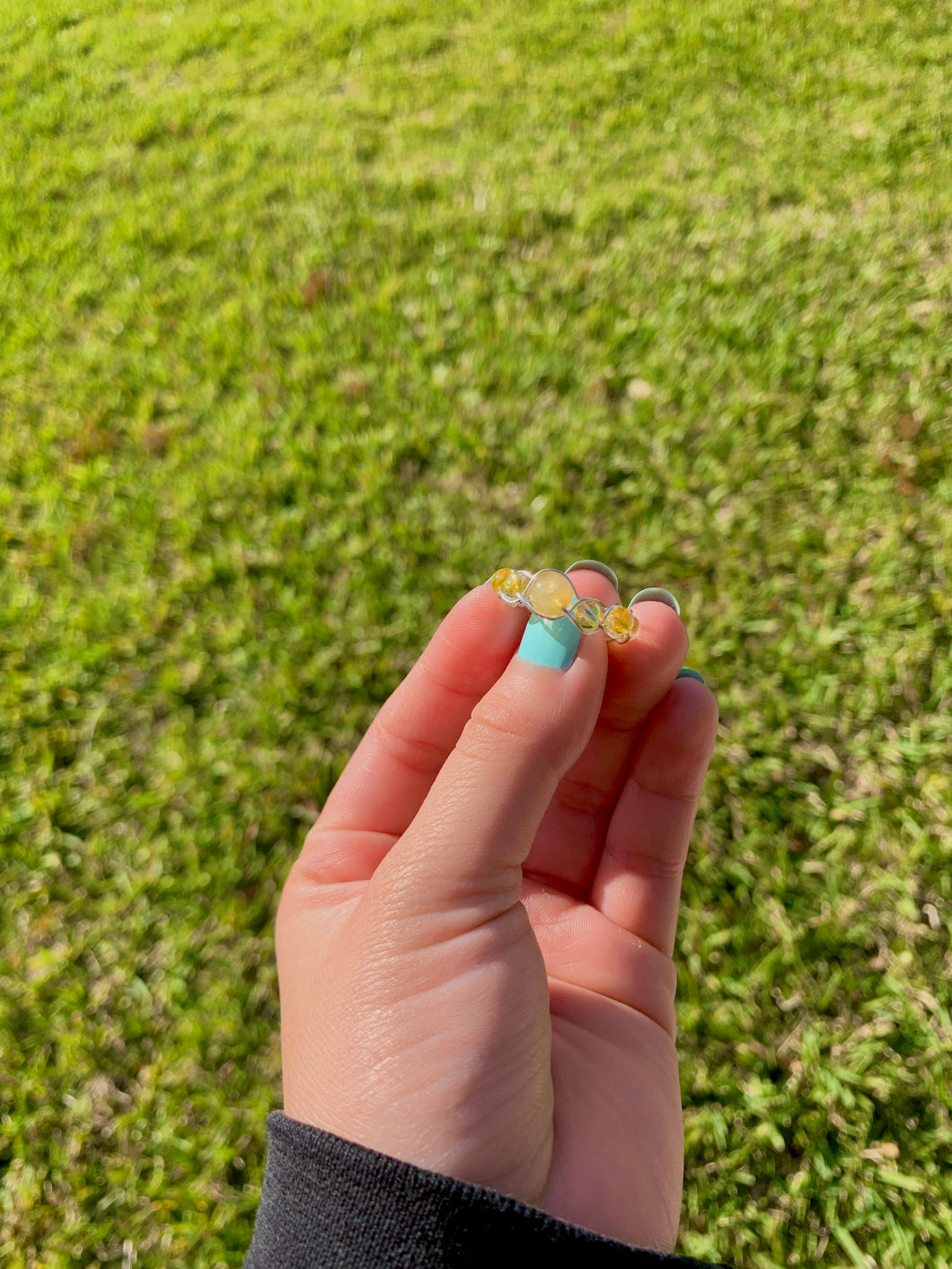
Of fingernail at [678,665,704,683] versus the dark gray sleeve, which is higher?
fingernail at [678,665,704,683]

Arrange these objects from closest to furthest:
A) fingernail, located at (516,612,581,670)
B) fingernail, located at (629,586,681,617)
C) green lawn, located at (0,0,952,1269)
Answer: fingernail, located at (516,612,581,670)
fingernail, located at (629,586,681,617)
green lawn, located at (0,0,952,1269)

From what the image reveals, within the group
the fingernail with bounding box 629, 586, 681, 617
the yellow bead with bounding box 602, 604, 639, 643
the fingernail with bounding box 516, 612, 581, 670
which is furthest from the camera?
the fingernail with bounding box 629, 586, 681, 617

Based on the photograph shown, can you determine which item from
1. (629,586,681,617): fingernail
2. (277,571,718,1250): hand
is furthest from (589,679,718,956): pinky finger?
(629,586,681,617): fingernail

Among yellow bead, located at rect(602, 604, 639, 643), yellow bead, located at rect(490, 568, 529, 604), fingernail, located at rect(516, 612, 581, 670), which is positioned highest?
yellow bead, located at rect(490, 568, 529, 604)

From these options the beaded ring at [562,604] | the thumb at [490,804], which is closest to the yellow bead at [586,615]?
the beaded ring at [562,604]

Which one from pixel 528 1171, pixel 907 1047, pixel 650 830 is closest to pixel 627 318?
pixel 650 830

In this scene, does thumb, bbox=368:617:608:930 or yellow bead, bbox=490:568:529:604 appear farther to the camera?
yellow bead, bbox=490:568:529:604

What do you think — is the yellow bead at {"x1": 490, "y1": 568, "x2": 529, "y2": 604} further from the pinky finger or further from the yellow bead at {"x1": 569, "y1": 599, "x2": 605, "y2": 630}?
the pinky finger
